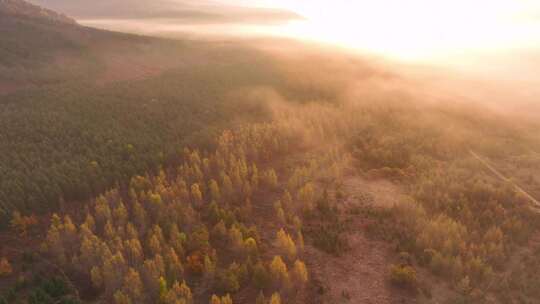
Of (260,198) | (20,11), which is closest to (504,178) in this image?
(260,198)

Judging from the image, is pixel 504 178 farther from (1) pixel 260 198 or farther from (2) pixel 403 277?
(1) pixel 260 198

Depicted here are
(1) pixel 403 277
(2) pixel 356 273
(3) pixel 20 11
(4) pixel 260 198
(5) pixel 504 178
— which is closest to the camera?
(1) pixel 403 277

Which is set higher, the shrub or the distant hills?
the distant hills

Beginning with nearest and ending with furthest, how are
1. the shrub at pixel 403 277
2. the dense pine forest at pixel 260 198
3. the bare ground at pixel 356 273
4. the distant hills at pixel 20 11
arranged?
the bare ground at pixel 356 273
the dense pine forest at pixel 260 198
the shrub at pixel 403 277
the distant hills at pixel 20 11

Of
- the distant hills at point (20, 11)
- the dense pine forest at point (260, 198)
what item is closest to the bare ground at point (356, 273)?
the dense pine forest at point (260, 198)

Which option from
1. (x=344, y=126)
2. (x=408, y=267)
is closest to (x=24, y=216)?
(x=408, y=267)

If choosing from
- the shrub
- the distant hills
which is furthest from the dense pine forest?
the distant hills

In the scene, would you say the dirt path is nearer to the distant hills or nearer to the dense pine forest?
the dense pine forest

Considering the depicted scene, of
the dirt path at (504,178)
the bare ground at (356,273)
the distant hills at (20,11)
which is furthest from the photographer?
the distant hills at (20,11)

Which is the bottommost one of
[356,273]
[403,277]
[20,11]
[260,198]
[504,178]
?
[356,273]

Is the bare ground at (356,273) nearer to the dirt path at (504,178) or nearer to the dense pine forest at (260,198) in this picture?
the dense pine forest at (260,198)
